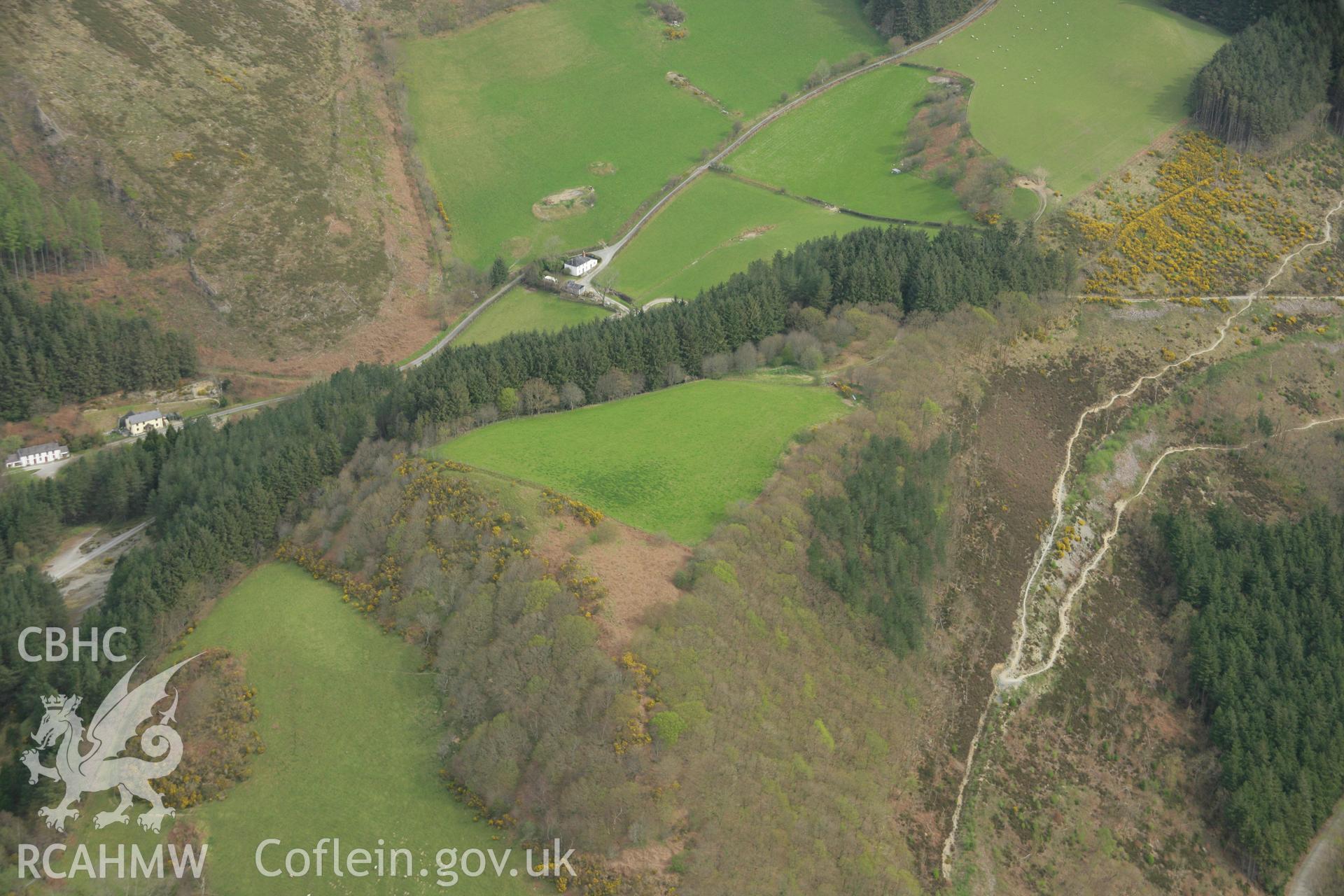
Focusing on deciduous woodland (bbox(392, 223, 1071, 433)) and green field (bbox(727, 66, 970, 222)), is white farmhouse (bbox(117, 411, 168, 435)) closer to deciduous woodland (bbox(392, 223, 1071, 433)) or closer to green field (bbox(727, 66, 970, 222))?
deciduous woodland (bbox(392, 223, 1071, 433))

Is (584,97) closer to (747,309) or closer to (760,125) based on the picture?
(760,125)

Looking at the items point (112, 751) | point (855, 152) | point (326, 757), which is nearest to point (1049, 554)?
point (326, 757)

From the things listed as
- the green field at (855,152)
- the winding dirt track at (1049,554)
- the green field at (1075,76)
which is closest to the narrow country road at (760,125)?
the green field at (855,152)

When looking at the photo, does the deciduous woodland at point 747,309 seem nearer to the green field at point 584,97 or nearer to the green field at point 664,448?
the green field at point 664,448

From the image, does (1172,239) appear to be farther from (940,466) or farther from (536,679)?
(536,679)

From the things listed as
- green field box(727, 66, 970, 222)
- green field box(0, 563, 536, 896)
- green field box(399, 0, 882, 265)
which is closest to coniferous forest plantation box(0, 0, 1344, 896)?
green field box(0, 563, 536, 896)

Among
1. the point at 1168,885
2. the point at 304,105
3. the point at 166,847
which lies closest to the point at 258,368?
the point at 304,105
